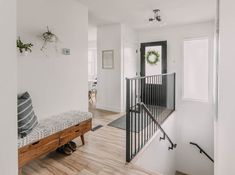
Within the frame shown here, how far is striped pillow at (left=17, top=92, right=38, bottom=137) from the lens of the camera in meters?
1.99

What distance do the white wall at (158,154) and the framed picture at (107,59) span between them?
2.32 meters

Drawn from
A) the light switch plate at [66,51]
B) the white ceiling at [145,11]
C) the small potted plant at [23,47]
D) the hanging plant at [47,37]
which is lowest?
the small potted plant at [23,47]

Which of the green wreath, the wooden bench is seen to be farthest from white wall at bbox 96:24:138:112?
the wooden bench

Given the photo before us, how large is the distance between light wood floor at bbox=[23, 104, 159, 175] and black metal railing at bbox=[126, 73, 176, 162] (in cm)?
22

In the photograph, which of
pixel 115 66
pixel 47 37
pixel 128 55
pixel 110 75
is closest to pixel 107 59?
Result: pixel 115 66

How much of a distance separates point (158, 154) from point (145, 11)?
130 inches

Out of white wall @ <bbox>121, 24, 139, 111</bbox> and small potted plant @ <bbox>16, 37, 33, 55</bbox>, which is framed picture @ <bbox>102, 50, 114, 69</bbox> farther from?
small potted plant @ <bbox>16, 37, 33, 55</bbox>

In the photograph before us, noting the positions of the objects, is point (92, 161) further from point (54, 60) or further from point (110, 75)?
point (110, 75)

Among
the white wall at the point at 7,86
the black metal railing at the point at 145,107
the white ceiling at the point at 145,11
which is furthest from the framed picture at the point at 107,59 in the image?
the white wall at the point at 7,86

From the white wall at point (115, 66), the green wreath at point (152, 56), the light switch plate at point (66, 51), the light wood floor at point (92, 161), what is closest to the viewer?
the light wood floor at point (92, 161)

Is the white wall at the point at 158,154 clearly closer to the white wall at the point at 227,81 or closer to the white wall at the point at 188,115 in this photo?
the white wall at the point at 188,115

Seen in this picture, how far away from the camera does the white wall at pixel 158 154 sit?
2.92 m

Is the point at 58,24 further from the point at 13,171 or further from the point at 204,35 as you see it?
the point at 204,35

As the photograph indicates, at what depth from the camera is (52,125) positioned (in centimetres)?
239
